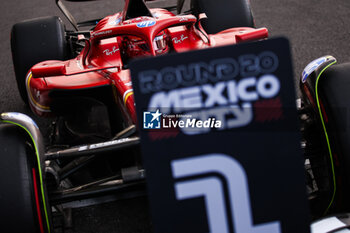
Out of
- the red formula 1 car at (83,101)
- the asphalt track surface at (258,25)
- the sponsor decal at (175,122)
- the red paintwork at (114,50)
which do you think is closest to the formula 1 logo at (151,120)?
the sponsor decal at (175,122)

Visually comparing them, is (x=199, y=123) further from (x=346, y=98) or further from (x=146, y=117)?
(x=346, y=98)

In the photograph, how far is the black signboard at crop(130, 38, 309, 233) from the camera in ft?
2.45

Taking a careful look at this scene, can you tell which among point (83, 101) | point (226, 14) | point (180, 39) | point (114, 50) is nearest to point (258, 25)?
point (226, 14)

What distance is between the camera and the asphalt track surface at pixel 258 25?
1558mm

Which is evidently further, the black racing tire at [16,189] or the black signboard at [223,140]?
the black racing tire at [16,189]

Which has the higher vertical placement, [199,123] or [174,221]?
[199,123]

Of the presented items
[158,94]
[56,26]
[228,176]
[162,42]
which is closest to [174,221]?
[228,176]

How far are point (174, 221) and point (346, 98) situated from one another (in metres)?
0.67

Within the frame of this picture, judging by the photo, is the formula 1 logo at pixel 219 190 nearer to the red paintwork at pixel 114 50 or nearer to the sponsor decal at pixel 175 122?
the sponsor decal at pixel 175 122

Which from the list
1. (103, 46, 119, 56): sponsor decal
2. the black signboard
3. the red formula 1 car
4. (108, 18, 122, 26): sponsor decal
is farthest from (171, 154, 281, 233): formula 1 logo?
(108, 18, 122, 26): sponsor decal

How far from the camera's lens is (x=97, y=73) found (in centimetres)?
169

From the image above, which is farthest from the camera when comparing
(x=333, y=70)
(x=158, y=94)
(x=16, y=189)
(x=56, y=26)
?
(x=56, y=26)

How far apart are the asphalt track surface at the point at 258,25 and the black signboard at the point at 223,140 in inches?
30.2

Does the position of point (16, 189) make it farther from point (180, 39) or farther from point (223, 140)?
point (180, 39)
